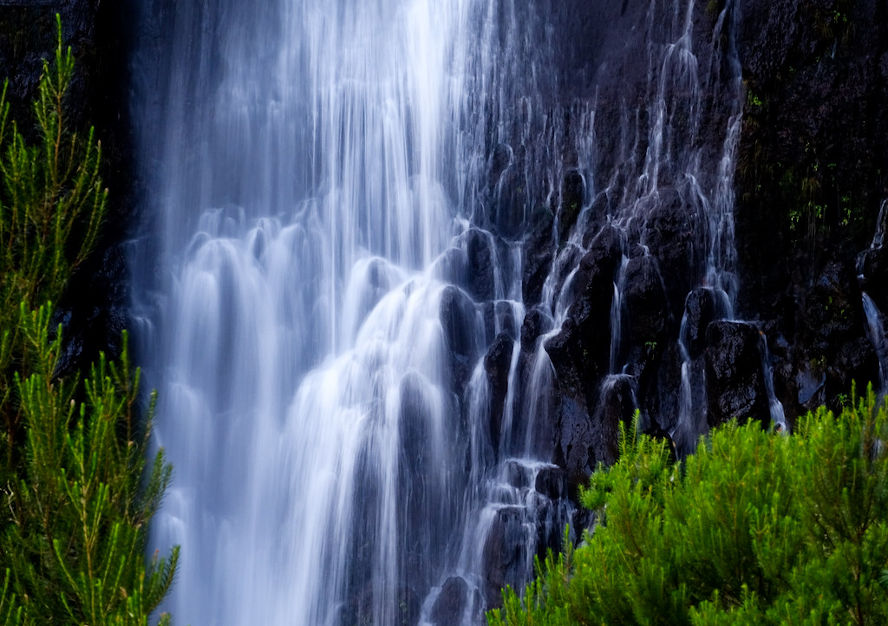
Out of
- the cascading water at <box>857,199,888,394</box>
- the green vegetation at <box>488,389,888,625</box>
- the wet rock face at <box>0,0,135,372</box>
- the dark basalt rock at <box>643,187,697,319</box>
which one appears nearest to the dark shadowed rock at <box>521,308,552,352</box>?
the dark basalt rock at <box>643,187,697,319</box>

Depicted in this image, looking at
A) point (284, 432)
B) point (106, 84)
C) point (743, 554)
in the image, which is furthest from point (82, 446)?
point (106, 84)

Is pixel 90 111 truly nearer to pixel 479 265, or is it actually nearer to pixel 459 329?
pixel 479 265

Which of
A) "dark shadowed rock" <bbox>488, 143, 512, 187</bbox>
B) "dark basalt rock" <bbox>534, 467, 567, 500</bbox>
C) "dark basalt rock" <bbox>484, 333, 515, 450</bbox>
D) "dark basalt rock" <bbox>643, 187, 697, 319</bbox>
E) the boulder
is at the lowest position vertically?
"dark basalt rock" <bbox>534, 467, 567, 500</bbox>

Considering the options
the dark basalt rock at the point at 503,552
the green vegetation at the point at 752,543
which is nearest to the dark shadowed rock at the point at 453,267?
the dark basalt rock at the point at 503,552

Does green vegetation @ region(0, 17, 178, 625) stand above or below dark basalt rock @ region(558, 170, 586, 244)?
below

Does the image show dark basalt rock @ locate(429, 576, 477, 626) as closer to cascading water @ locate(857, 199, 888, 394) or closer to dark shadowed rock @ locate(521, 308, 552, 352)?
dark shadowed rock @ locate(521, 308, 552, 352)

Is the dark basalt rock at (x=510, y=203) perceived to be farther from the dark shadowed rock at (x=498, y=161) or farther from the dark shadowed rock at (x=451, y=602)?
the dark shadowed rock at (x=451, y=602)

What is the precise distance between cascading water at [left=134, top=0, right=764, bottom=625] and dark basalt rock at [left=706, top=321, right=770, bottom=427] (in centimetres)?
46

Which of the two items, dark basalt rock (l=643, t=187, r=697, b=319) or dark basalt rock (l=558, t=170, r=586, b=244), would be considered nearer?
dark basalt rock (l=643, t=187, r=697, b=319)

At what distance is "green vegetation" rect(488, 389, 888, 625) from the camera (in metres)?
3.26

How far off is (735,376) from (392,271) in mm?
6778

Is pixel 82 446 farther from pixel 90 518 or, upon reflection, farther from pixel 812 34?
pixel 812 34

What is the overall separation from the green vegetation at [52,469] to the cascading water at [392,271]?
8.66m

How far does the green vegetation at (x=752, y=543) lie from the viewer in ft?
10.7
